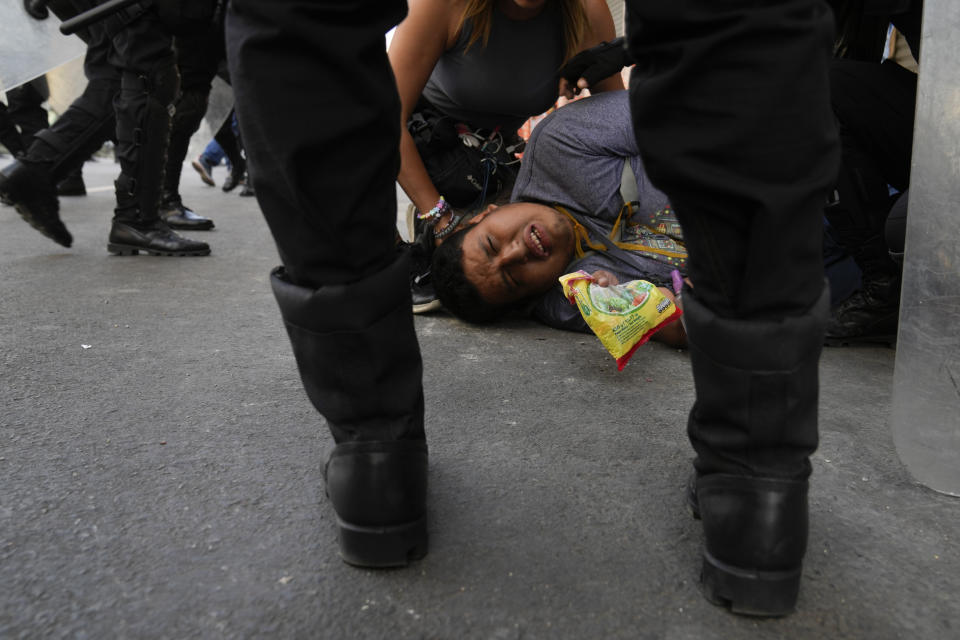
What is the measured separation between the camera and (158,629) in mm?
A: 722

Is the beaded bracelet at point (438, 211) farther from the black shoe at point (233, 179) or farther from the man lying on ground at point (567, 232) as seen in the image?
the black shoe at point (233, 179)

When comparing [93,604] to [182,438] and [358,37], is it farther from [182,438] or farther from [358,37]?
[358,37]

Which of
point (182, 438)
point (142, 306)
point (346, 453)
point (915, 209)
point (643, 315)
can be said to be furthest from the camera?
point (142, 306)

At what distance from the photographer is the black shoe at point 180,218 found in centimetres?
388

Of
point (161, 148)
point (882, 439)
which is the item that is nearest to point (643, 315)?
point (882, 439)

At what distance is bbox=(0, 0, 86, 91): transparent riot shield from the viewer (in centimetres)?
246

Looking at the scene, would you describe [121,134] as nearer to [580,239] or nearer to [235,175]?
[580,239]

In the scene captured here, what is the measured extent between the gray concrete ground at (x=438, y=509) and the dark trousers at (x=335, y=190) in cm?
19

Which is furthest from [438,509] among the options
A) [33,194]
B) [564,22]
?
[33,194]

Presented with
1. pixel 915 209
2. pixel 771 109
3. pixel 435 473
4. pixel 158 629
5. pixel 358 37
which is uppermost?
pixel 358 37

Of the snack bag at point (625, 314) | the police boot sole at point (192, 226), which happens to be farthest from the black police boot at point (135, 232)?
the snack bag at point (625, 314)

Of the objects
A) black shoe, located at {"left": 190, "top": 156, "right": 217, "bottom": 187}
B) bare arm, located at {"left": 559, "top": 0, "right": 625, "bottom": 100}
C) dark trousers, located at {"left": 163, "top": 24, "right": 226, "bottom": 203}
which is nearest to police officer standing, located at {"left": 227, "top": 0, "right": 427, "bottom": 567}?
bare arm, located at {"left": 559, "top": 0, "right": 625, "bottom": 100}

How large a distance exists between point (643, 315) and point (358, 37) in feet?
3.49

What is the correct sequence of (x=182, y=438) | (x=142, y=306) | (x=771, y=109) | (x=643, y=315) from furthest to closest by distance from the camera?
(x=142, y=306) < (x=643, y=315) < (x=182, y=438) < (x=771, y=109)
